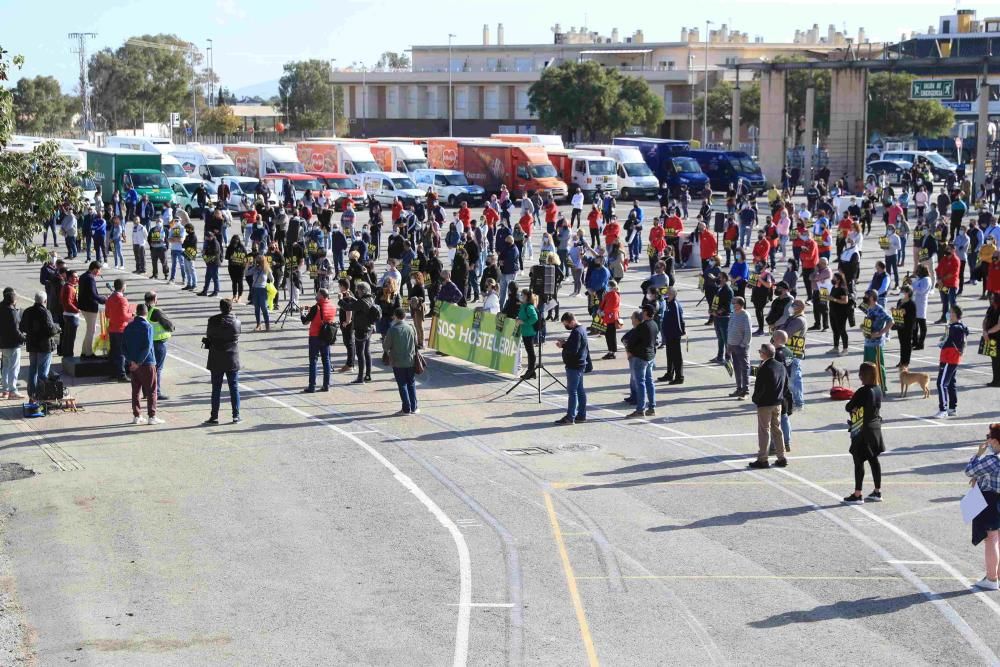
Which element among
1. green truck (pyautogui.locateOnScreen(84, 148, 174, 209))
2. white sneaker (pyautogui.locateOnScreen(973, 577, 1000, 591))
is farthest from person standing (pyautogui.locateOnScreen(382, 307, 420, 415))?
green truck (pyautogui.locateOnScreen(84, 148, 174, 209))

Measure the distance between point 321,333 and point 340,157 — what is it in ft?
132

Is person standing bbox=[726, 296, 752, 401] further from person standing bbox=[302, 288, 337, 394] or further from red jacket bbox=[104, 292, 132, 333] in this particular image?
red jacket bbox=[104, 292, 132, 333]

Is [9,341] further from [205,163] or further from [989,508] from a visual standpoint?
[205,163]

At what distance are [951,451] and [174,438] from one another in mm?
9745

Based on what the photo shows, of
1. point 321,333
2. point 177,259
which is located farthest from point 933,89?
point 321,333

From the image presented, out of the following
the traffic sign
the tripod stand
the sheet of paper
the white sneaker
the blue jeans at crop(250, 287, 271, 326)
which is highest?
the traffic sign

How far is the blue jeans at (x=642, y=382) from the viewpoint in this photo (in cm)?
1892

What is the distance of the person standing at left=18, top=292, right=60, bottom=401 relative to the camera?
19.4m

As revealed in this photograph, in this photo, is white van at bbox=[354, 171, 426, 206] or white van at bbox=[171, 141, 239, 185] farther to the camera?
white van at bbox=[171, 141, 239, 185]

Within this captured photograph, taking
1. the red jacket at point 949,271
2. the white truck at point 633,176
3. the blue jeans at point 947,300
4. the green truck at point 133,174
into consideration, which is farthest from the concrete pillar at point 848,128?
the red jacket at point 949,271

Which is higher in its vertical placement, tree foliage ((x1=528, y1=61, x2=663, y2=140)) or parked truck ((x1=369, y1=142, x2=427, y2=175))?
tree foliage ((x1=528, y1=61, x2=663, y2=140))

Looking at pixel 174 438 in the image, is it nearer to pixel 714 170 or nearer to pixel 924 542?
pixel 924 542

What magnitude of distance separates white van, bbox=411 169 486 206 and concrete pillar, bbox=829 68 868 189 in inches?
713

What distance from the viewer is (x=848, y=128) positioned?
212 feet
